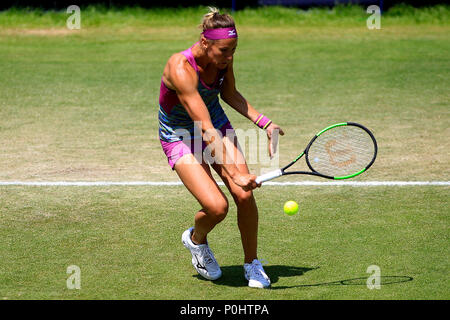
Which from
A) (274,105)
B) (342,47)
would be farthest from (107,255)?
(342,47)

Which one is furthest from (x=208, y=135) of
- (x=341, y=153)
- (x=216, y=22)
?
(x=341, y=153)

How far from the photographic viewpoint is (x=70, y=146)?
10.3 meters

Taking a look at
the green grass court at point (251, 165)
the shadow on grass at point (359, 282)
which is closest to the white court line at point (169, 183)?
the green grass court at point (251, 165)

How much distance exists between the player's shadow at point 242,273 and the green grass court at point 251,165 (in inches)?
0.9

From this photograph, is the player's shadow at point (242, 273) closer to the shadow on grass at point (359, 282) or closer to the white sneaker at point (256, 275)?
the white sneaker at point (256, 275)

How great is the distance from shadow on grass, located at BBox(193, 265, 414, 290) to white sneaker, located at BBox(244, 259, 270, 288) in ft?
0.24

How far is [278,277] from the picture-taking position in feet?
19.4

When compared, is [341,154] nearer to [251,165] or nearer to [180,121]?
[180,121]

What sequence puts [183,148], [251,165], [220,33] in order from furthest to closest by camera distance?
[251,165]
[183,148]
[220,33]

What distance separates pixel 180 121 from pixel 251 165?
12.3ft

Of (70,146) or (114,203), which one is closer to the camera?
(114,203)

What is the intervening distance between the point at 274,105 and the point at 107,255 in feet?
22.2

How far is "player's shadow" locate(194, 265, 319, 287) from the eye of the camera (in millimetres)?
5832
